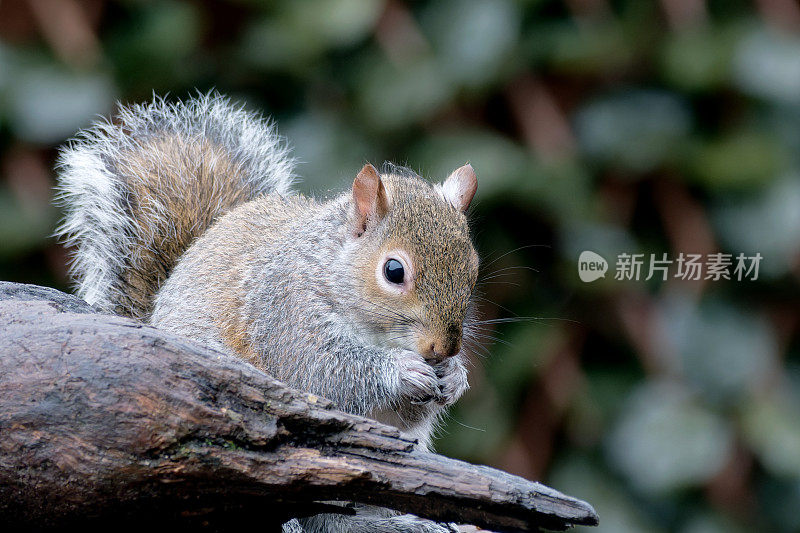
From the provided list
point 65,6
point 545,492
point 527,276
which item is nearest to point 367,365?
point 545,492

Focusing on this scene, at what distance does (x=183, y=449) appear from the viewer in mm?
642

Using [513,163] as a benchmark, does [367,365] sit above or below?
below

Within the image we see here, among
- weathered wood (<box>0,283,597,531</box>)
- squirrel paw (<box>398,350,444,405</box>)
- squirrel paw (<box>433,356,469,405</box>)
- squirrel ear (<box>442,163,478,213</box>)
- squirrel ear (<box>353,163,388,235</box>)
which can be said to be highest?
squirrel ear (<box>442,163,478,213</box>)

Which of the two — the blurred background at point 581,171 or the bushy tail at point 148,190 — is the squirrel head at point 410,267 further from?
the blurred background at point 581,171

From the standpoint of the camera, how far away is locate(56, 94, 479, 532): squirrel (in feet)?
2.93

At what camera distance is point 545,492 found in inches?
26.6

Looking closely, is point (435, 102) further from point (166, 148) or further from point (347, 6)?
point (166, 148)

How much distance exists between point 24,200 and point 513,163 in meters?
0.99

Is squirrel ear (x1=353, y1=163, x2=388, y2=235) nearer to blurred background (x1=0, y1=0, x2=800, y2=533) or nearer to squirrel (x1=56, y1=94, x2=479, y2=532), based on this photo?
squirrel (x1=56, y1=94, x2=479, y2=532)

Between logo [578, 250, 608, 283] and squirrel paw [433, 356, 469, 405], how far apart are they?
724 millimetres

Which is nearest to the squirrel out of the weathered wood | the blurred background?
the weathered wood

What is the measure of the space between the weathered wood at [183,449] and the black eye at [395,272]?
0.24 m

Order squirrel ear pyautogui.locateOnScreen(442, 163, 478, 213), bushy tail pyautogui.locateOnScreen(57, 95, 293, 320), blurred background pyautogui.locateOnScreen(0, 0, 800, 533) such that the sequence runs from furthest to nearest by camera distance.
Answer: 1. blurred background pyautogui.locateOnScreen(0, 0, 800, 533)
2. bushy tail pyautogui.locateOnScreen(57, 95, 293, 320)
3. squirrel ear pyautogui.locateOnScreen(442, 163, 478, 213)

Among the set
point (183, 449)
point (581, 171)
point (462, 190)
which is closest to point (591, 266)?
point (581, 171)
